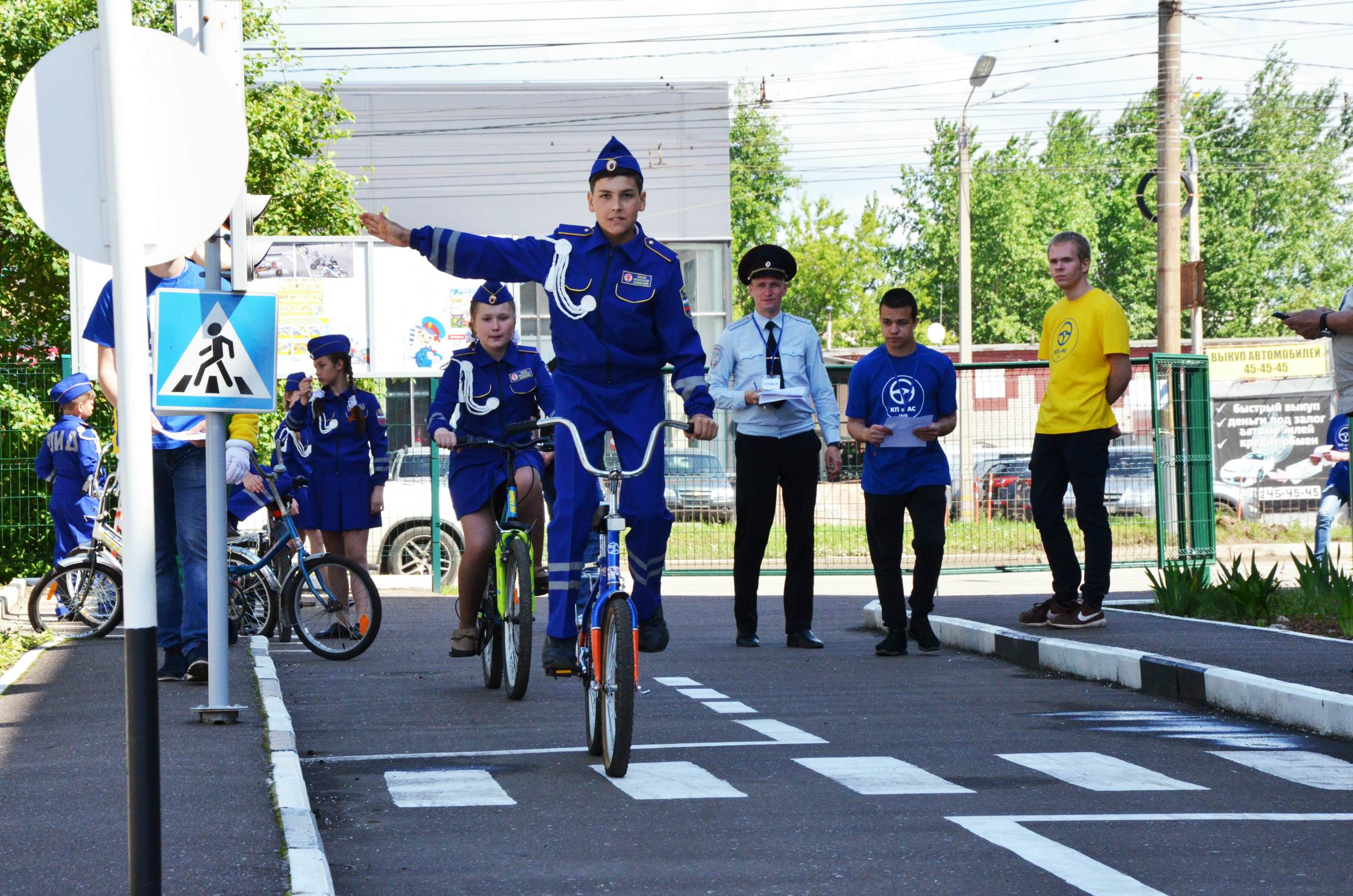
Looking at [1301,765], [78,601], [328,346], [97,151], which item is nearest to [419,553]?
[78,601]

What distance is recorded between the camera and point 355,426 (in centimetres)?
1053

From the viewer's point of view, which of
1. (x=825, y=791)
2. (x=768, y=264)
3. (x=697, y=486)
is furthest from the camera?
(x=697, y=486)

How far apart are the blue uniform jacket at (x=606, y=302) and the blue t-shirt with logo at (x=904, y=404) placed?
3246mm

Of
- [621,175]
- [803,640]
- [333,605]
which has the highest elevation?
[621,175]

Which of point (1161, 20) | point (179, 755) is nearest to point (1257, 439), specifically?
point (1161, 20)

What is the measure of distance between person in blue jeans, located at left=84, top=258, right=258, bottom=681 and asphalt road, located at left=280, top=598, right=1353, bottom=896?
568 mm

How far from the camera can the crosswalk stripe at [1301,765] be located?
5.72 meters

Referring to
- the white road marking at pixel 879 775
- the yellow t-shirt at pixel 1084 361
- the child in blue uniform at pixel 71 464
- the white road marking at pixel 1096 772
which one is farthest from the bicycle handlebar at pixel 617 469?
the child in blue uniform at pixel 71 464

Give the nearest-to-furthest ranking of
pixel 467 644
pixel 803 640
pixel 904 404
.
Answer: pixel 467 644, pixel 904 404, pixel 803 640

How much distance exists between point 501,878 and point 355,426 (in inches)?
255

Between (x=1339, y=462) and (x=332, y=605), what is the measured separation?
40.4ft

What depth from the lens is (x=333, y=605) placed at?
1001cm

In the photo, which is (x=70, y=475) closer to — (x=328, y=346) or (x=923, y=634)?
(x=328, y=346)

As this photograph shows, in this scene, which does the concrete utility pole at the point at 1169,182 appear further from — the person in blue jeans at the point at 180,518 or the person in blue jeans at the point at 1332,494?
the person in blue jeans at the point at 180,518
